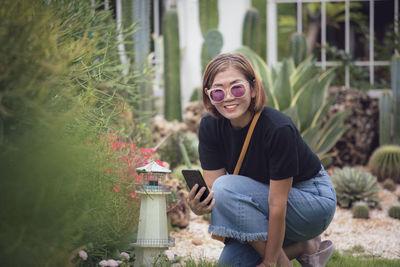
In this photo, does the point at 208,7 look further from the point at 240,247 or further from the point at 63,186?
the point at 63,186

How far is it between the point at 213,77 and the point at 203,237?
165 cm

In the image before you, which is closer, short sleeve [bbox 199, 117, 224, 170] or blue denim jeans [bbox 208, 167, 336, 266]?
blue denim jeans [bbox 208, 167, 336, 266]

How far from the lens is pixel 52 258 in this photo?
5.00ft

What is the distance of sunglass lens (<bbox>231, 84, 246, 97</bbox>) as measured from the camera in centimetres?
236

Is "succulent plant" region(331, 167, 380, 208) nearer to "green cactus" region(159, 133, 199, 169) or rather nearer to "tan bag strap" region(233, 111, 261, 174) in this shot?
"green cactus" region(159, 133, 199, 169)

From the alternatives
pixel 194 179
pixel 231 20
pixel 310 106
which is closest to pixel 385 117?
pixel 310 106

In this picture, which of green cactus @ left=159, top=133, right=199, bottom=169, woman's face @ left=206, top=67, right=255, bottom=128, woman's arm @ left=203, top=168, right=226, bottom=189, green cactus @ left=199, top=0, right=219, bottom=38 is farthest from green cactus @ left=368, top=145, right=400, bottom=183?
woman's face @ left=206, top=67, right=255, bottom=128

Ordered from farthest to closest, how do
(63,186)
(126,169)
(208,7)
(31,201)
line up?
(208,7)
(126,169)
(63,186)
(31,201)

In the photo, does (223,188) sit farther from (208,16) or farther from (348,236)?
(208,16)

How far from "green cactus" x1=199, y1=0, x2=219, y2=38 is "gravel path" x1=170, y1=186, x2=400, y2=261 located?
358 cm

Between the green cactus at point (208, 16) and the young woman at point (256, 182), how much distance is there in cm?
472

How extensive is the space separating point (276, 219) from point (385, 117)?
4.56 meters

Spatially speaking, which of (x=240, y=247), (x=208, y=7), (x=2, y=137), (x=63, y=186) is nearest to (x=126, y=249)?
(x=240, y=247)

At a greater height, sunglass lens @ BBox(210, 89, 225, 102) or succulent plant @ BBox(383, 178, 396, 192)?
sunglass lens @ BBox(210, 89, 225, 102)
